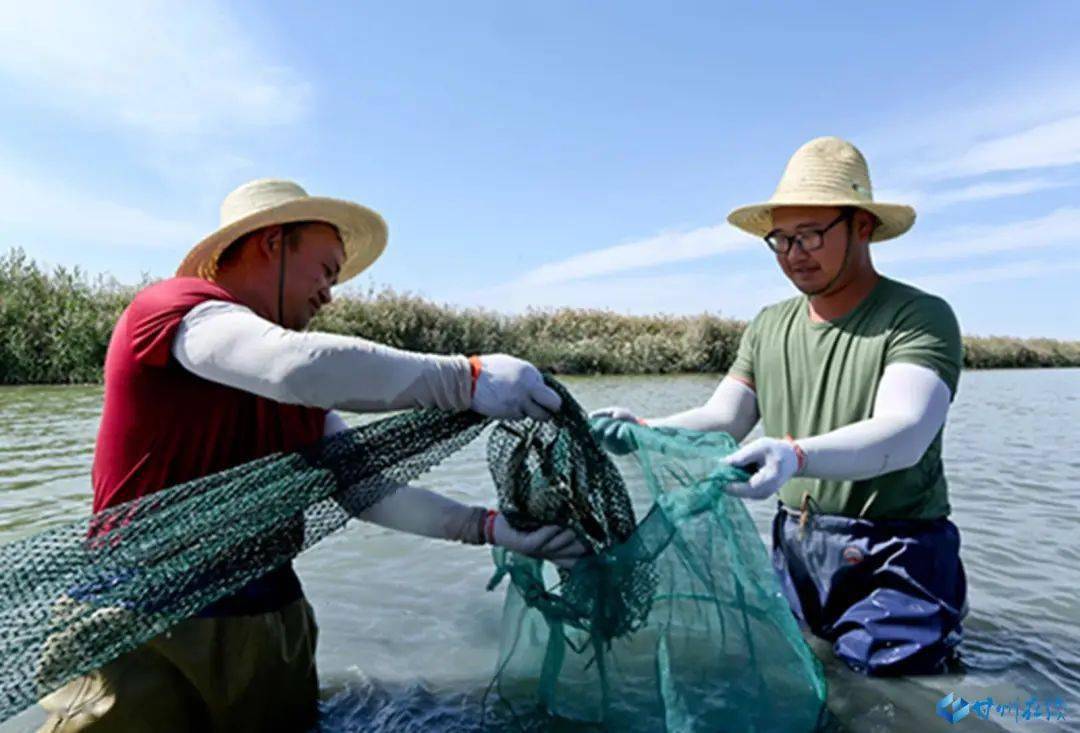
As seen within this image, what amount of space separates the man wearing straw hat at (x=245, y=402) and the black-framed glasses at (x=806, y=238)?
1234 mm

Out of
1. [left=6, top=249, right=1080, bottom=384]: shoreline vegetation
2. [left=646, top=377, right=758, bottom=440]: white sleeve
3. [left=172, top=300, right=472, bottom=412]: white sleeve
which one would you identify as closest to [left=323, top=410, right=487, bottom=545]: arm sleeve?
[left=172, top=300, right=472, bottom=412]: white sleeve

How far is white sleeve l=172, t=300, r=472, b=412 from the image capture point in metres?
1.83

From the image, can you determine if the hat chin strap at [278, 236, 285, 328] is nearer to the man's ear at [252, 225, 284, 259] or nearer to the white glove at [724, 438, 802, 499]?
the man's ear at [252, 225, 284, 259]

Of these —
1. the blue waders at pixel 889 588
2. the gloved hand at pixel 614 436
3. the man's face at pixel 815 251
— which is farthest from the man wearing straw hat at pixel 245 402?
the man's face at pixel 815 251

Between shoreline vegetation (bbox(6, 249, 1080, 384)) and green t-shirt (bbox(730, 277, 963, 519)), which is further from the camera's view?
shoreline vegetation (bbox(6, 249, 1080, 384))

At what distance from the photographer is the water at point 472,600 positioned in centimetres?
269

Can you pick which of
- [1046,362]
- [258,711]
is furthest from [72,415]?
[1046,362]

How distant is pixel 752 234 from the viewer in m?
3.36

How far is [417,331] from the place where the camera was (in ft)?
63.4

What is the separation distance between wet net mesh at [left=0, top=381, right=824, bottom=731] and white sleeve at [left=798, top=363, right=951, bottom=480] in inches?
11.4

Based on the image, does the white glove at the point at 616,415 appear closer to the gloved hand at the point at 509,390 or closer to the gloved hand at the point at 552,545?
the gloved hand at the point at 552,545

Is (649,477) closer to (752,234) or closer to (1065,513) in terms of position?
(752,234)

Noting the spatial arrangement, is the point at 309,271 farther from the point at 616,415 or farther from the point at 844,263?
the point at 844,263

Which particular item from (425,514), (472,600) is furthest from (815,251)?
(472,600)
